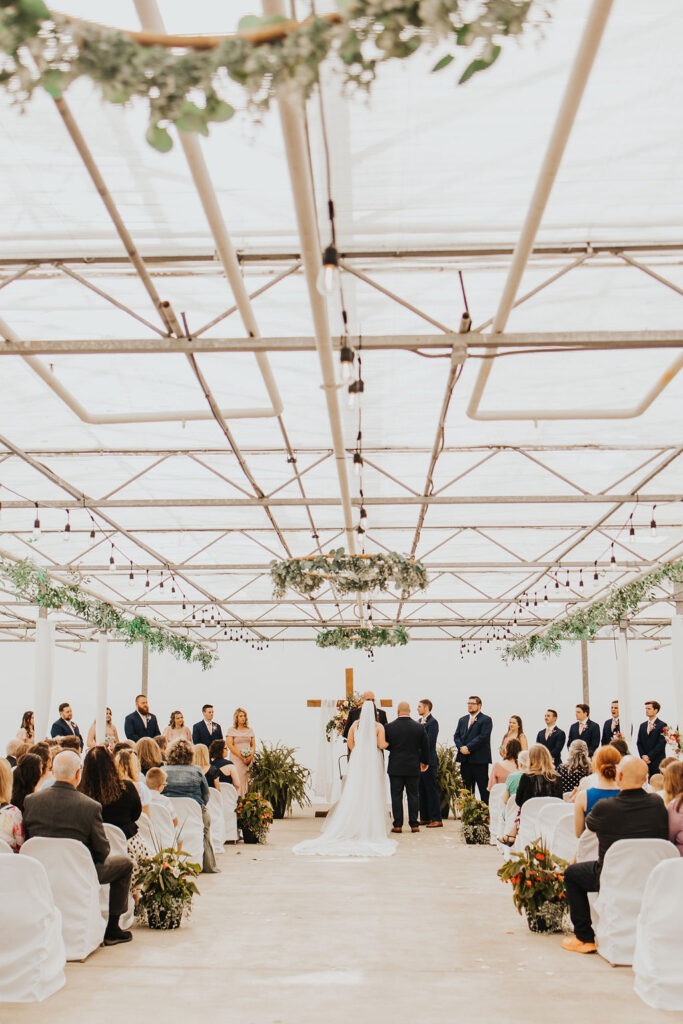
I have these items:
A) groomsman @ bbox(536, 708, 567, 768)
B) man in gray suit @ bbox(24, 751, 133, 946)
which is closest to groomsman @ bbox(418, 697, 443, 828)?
groomsman @ bbox(536, 708, 567, 768)

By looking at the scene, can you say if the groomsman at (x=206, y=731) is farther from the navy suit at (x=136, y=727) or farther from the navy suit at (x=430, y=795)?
the navy suit at (x=430, y=795)

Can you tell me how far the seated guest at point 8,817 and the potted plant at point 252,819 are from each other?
6.21m

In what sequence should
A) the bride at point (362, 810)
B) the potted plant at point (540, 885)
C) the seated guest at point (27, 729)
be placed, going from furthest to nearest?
the seated guest at point (27, 729)
the bride at point (362, 810)
the potted plant at point (540, 885)

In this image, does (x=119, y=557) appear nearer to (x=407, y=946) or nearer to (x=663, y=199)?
(x=407, y=946)

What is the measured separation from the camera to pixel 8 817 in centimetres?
576

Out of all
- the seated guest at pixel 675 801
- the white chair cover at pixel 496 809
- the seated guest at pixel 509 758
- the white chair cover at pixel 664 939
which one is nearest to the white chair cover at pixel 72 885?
the white chair cover at pixel 664 939

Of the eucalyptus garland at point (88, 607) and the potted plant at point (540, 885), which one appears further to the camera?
the eucalyptus garland at point (88, 607)

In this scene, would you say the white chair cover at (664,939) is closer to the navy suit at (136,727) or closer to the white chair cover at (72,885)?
the white chair cover at (72,885)

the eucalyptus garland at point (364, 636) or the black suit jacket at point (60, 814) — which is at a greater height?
the eucalyptus garland at point (364, 636)

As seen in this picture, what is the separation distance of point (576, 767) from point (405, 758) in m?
3.94

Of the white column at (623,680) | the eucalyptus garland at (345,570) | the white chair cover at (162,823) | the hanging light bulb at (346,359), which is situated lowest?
the white chair cover at (162,823)

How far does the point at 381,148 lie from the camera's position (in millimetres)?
5312

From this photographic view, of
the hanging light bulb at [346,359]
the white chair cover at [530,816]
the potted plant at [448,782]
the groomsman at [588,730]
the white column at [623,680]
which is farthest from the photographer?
the white column at [623,680]

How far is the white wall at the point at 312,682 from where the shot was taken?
24.9m
